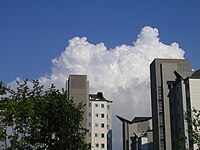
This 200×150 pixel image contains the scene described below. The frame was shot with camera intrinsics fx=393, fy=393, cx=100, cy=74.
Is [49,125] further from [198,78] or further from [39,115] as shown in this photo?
[198,78]

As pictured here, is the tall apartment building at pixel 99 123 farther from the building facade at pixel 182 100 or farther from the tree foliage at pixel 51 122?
the tree foliage at pixel 51 122

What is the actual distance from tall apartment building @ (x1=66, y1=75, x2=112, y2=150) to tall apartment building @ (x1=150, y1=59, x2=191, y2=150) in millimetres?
21003

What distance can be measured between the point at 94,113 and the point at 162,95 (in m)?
30.3

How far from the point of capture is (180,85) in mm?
68812

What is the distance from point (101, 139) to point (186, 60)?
102 ft

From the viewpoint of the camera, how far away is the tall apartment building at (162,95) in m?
74.1

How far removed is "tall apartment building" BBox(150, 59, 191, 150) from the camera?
7406 cm

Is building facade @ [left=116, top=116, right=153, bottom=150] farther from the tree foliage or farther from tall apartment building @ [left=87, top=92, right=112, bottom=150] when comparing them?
the tree foliage

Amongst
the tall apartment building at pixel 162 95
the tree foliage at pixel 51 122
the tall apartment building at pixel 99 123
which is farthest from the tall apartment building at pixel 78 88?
the tree foliage at pixel 51 122

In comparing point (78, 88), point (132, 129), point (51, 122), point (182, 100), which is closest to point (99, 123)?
point (78, 88)

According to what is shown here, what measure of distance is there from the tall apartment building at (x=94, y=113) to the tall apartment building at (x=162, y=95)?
21003 mm

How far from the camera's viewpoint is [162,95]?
76312 mm

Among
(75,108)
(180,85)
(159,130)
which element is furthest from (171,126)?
(75,108)

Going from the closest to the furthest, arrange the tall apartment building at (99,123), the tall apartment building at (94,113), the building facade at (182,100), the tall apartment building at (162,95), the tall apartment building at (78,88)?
1. the building facade at (182,100)
2. the tall apartment building at (162,95)
3. the tall apartment building at (78,88)
4. the tall apartment building at (94,113)
5. the tall apartment building at (99,123)
